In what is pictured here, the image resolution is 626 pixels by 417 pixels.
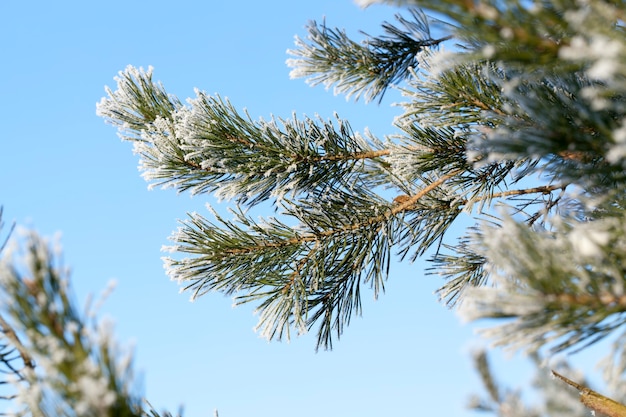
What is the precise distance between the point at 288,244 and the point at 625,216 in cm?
136

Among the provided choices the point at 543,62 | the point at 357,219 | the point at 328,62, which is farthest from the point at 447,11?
the point at 328,62

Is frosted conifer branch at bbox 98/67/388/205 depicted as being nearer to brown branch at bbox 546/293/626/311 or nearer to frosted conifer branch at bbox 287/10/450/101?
frosted conifer branch at bbox 287/10/450/101

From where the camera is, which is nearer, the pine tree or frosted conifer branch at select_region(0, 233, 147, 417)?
frosted conifer branch at select_region(0, 233, 147, 417)

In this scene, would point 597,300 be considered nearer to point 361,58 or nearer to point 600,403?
point 600,403

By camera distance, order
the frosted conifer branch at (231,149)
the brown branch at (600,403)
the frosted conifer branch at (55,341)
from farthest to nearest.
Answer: the frosted conifer branch at (231,149), the brown branch at (600,403), the frosted conifer branch at (55,341)

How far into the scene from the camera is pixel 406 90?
241 cm

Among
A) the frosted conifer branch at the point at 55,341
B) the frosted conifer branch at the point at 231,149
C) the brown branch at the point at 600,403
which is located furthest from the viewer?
the frosted conifer branch at the point at 231,149

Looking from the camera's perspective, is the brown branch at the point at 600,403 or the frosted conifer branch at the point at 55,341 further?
the brown branch at the point at 600,403

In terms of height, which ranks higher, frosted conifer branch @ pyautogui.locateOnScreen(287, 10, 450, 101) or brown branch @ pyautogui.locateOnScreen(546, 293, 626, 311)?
frosted conifer branch @ pyautogui.locateOnScreen(287, 10, 450, 101)

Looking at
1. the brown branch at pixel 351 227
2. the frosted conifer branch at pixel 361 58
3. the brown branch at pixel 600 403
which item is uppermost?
the frosted conifer branch at pixel 361 58

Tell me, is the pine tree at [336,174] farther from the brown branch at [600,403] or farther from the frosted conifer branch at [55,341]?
the frosted conifer branch at [55,341]

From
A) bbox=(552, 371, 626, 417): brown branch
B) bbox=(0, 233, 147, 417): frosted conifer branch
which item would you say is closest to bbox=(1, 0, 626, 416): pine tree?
bbox=(552, 371, 626, 417): brown branch

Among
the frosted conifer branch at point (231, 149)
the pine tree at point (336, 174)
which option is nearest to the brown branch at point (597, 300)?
the pine tree at point (336, 174)

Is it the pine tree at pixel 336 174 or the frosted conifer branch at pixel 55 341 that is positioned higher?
the pine tree at pixel 336 174
